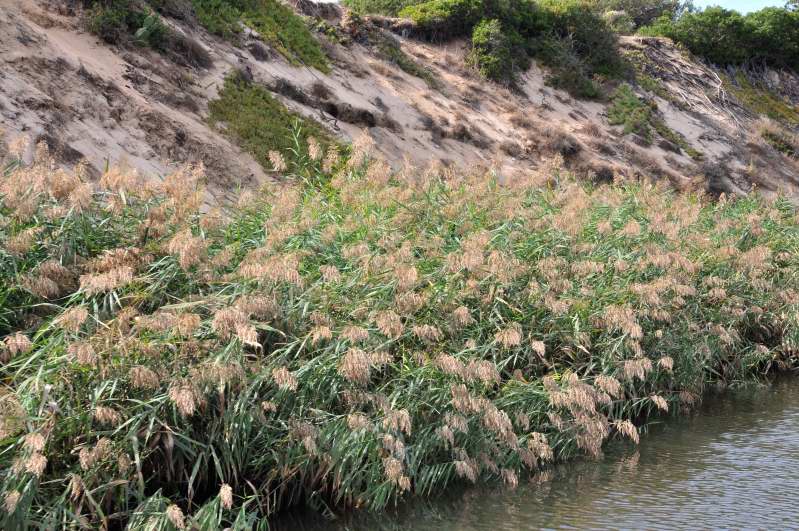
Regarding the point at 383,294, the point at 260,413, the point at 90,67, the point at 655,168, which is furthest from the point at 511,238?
the point at 655,168

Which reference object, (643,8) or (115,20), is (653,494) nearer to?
(115,20)

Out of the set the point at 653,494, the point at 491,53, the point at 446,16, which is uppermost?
the point at 446,16

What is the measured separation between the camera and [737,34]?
44438 millimetres

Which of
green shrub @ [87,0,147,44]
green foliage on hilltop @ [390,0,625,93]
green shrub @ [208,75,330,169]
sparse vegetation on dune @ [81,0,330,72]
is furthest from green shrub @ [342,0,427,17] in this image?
green shrub @ [87,0,147,44]

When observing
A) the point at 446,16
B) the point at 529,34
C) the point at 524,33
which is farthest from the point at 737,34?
the point at 446,16

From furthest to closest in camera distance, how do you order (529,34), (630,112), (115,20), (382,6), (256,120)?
(382,6) < (529,34) < (630,112) < (256,120) < (115,20)

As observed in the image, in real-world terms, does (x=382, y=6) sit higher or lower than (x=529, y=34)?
lower

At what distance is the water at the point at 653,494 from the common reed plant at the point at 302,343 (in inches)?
9.5

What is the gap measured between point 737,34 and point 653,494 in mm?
39924

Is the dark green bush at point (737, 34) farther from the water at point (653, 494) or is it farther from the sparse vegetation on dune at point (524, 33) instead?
the water at point (653, 494)

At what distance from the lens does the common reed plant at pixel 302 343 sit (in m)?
7.18

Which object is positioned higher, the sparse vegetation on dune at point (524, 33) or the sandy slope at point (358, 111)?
the sparse vegetation on dune at point (524, 33)

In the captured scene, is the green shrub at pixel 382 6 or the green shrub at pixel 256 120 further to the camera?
the green shrub at pixel 382 6

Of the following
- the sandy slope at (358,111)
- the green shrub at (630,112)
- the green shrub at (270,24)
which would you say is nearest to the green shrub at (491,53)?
the sandy slope at (358,111)
